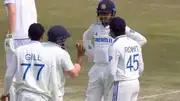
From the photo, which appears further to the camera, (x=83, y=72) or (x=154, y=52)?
(x=154, y=52)

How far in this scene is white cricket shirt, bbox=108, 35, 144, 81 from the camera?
6672mm

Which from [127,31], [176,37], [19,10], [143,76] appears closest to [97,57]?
[127,31]

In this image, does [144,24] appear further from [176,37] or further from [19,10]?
[19,10]

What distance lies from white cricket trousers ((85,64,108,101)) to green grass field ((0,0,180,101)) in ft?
6.74

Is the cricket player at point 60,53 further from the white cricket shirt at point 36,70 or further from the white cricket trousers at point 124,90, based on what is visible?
the white cricket trousers at point 124,90

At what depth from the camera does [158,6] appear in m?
21.5

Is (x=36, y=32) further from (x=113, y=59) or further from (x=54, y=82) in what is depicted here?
(x=113, y=59)

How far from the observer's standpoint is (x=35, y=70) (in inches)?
238

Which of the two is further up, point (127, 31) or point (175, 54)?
point (127, 31)

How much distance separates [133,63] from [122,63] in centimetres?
15

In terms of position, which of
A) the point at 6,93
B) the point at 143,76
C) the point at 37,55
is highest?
the point at 37,55

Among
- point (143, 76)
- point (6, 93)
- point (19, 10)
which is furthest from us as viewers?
point (143, 76)

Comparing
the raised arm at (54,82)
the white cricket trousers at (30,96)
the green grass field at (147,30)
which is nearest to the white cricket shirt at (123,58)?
the raised arm at (54,82)

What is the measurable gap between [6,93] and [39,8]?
1432 cm
